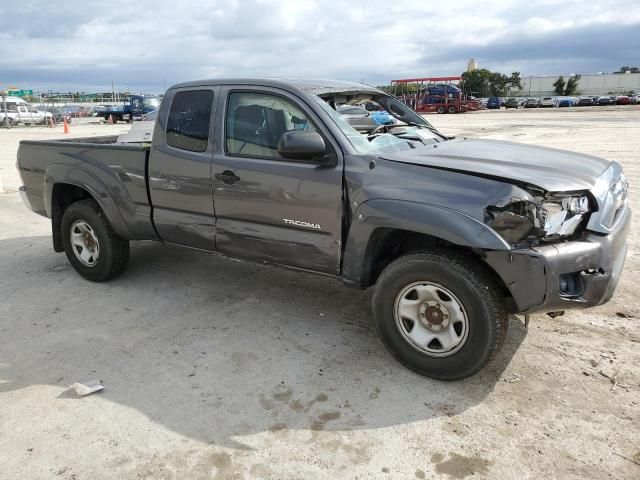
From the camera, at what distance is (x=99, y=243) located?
4891 millimetres

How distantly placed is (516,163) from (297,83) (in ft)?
5.47

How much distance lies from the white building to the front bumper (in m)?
88.7

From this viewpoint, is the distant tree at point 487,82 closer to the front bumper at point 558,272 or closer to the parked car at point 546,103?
the parked car at point 546,103

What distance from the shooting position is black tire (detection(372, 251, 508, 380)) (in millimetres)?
2979

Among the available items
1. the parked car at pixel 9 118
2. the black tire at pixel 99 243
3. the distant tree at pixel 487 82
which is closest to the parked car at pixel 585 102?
the distant tree at pixel 487 82

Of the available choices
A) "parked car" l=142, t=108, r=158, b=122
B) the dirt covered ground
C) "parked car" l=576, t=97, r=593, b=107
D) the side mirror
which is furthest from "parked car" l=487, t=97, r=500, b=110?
the side mirror

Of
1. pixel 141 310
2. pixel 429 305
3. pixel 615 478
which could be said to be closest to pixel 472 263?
pixel 429 305

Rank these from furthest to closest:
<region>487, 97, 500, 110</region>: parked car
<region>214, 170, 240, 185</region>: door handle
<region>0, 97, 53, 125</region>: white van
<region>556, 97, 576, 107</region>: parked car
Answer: <region>556, 97, 576, 107</region>: parked car
<region>487, 97, 500, 110</region>: parked car
<region>0, 97, 53, 125</region>: white van
<region>214, 170, 240, 185</region>: door handle

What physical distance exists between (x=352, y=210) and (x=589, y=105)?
194ft

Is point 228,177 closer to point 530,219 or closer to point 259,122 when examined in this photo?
point 259,122

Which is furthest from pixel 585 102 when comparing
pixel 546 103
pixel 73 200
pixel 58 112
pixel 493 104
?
pixel 73 200

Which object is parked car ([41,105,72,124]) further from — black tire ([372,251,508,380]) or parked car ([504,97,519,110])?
parked car ([504,97,519,110])

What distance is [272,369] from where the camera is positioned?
11.3ft

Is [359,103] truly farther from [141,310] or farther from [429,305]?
[141,310]
